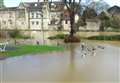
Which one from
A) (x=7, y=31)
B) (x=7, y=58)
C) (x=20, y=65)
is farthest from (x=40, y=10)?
(x=20, y=65)

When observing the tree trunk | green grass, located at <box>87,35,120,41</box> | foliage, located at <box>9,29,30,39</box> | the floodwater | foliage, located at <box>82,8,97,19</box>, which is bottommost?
the floodwater

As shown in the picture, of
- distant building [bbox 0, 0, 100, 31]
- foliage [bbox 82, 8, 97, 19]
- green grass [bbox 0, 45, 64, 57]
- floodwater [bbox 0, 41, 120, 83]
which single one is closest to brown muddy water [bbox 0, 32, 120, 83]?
floodwater [bbox 0, 41, 120, 83]

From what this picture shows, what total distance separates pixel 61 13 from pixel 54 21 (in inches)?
16.0

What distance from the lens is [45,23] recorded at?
10688 mm

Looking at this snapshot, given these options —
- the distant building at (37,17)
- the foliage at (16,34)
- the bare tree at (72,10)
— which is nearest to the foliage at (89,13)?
the distant building at (37,17)

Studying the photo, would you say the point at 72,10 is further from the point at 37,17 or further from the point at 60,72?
the point at 60,72

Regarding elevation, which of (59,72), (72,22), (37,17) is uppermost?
(37,17)

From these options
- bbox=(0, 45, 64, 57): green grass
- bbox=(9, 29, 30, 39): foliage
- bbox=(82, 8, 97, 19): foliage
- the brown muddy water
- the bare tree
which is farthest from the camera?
bbox=(82, 8, 97, 19): foliage

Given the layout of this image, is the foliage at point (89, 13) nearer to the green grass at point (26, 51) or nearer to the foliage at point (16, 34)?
the foliage at point (16, 34)

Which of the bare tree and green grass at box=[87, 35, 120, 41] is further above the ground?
the bare tree

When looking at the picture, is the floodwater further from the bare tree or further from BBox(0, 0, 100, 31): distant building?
BBox(0, 0, 100, 31): distant building

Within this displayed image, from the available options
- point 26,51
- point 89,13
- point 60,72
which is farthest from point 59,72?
point 89,13

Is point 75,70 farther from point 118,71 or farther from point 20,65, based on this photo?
point 20,65

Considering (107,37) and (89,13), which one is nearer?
(107,37)
